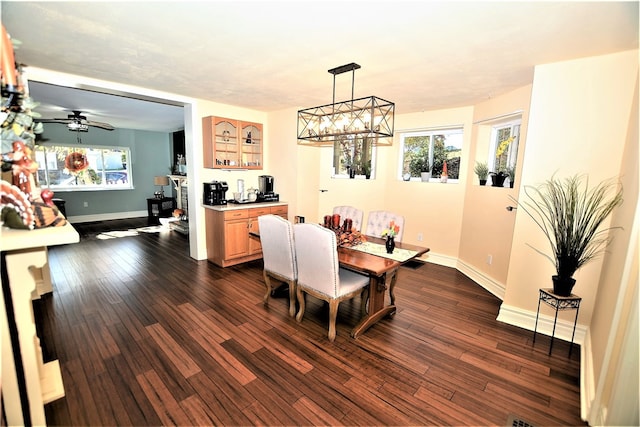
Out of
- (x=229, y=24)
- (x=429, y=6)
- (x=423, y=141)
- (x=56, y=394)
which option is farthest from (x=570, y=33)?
(x=56, y=394)

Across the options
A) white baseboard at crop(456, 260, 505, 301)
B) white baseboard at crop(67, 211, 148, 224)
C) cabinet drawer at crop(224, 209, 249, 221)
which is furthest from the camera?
white baseboard at crop(67, 211, 148, 224)

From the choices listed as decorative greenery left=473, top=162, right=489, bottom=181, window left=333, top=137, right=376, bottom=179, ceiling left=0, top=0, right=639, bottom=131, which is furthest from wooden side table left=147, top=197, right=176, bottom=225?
decorative greenery left=473, top=162, right=489, bottom=181

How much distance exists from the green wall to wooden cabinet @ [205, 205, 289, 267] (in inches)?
191

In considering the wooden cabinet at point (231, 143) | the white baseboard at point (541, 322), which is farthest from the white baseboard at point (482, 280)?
the wooden cabinet at point (231, 143)

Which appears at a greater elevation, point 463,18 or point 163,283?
point 463,18

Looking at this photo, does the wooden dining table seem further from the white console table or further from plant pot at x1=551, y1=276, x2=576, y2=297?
the white console table

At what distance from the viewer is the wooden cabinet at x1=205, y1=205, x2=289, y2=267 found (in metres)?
Result: 4.27

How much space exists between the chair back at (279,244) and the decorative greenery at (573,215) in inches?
88.8

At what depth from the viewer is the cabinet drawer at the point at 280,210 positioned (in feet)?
15.8

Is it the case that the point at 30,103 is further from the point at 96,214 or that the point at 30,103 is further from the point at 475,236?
the point at 96,214

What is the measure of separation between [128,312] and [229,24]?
2798 millimetres

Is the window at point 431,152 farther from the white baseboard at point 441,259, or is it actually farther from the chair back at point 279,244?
the chair back at point 279,244

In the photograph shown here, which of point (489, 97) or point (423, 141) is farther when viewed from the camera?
point (423, 141)

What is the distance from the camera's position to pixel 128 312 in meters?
2.94
